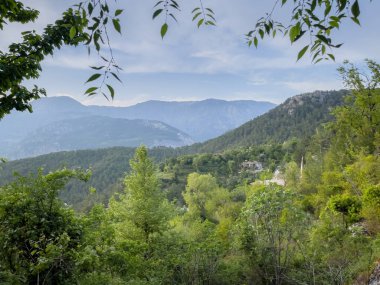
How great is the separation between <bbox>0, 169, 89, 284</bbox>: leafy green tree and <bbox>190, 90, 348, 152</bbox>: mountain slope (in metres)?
128

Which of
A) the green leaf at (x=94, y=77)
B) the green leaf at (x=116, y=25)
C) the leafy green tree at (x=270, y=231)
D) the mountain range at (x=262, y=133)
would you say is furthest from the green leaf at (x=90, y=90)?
the mountain range at (x=262, y=133)

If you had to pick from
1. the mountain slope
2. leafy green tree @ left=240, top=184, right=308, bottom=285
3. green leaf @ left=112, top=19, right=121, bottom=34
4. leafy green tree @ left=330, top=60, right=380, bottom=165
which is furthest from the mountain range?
green leaf @ left=112, top=19, right=121, bottom=34

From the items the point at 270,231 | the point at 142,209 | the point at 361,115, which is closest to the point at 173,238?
the point at 142,209

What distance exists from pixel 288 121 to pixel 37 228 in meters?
154

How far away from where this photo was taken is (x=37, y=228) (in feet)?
25.3

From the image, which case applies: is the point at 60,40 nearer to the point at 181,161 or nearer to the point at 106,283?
the point at 106,283

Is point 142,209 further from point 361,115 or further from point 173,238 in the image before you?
point 361,115

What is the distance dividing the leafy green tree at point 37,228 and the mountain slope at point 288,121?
128 metres

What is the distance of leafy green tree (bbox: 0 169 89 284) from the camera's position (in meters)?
6.84

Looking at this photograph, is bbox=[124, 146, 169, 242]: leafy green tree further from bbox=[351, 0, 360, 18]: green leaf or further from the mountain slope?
the mountain slope

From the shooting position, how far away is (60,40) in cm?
540

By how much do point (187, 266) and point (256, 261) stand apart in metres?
2.36

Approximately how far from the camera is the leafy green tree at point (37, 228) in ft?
22.5

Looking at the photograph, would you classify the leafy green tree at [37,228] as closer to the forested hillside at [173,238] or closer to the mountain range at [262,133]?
the forested hillside at [173,238]
